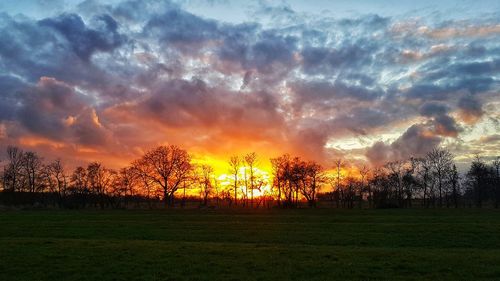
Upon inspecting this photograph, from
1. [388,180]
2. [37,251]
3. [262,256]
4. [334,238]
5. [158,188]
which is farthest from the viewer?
[388,180]

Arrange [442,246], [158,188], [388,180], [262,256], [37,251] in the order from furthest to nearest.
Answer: [388,180]
[158,188]
[442,246]
[37,251]
[262,256]

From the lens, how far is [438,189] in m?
119

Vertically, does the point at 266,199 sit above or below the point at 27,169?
below

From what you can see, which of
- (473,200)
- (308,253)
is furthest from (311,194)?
(308,253)

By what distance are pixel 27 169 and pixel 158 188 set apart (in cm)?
4433

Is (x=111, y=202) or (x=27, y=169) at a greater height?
(x=27, y=169)

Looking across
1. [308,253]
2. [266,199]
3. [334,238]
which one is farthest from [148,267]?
[266,199]

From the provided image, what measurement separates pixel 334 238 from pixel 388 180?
99.7 m

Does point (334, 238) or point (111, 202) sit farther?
point (111, 202)

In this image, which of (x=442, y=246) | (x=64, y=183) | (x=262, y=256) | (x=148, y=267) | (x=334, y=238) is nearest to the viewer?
(x=148, y=267)

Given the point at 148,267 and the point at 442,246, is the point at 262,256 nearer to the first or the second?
the point at 148,267

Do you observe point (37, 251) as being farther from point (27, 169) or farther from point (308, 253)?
point (27, 169)

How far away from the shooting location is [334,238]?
2969 centimetres

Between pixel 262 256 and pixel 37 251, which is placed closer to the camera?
pixel 262 256
